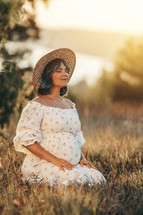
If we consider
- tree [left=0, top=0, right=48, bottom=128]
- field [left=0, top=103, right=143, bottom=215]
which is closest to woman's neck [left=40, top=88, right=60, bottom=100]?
field [left=0, top=103, right=143, bottom=215]

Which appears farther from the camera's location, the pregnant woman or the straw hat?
the straw hat

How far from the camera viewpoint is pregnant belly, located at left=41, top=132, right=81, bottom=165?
3.91 meters

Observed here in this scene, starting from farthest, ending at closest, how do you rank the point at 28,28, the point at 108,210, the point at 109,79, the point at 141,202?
the point at 109,79 < the point at 28,28 < the point at 141,202 < the point at 108,210

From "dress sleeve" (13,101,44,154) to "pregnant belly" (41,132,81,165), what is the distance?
0.36 feet

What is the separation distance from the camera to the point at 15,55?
6.77 metres

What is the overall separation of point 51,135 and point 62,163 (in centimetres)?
37

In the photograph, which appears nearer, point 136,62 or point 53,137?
point 53,137

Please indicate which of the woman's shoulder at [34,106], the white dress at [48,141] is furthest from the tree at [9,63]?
the white dress at [48,141]

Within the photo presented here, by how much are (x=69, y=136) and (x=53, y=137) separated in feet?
0.66

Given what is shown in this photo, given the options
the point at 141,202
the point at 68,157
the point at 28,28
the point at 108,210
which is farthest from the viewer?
the point at 28,28

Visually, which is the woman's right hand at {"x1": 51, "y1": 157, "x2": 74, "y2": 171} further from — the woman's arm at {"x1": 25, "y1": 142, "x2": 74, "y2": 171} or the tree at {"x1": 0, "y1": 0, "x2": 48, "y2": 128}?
the tree at {"x1": 0, "y1": 0, "x2": 48, "y2": 128}

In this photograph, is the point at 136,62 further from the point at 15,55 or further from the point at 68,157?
the point at 68,157

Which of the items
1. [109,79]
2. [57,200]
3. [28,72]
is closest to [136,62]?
[109,79]

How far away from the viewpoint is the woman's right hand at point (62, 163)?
3.78 meters
